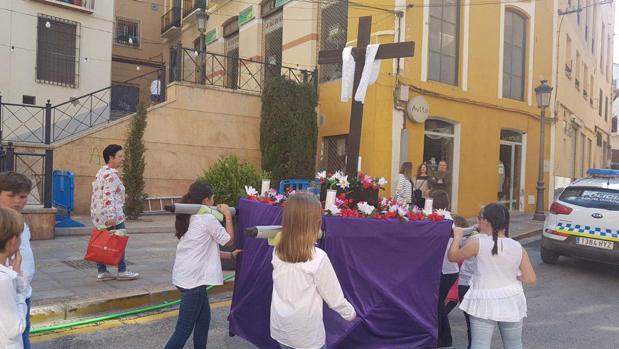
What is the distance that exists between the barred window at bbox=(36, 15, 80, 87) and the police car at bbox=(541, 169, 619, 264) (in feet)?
53.6

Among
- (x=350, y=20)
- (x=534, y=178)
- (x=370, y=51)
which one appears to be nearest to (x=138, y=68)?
(x=350, y=20)

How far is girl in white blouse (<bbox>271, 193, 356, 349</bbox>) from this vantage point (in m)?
2.79

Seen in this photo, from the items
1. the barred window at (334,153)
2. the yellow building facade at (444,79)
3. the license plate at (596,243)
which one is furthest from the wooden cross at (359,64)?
the barred window at (334,153)

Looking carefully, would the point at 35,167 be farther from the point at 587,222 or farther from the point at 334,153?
the point at 587,222

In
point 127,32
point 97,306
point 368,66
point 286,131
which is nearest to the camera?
point 97,306

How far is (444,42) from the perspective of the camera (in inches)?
567

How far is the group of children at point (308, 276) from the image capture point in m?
2.82

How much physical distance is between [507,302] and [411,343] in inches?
38.9

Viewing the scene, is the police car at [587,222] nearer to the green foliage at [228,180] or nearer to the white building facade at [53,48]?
the green foliage at [228,180]

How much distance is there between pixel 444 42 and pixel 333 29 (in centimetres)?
324

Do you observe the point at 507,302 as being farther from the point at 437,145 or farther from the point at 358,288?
the point at 437,145

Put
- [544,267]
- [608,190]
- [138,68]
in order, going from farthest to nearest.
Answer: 1. [138,68]
2. [544,267]
3. [608,190]

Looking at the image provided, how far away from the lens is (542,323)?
216 inches

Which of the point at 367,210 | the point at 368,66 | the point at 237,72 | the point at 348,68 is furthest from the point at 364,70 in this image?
the point at 237,72
